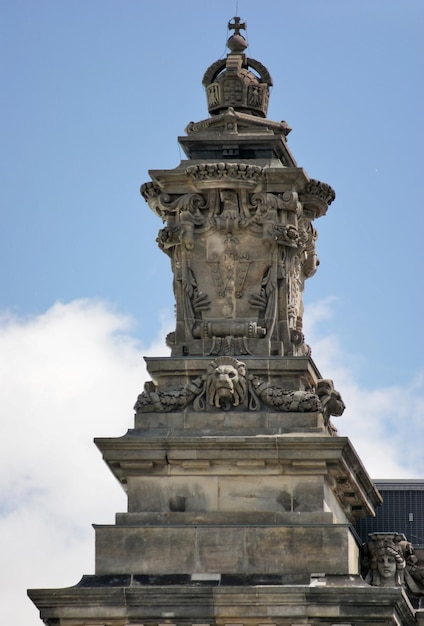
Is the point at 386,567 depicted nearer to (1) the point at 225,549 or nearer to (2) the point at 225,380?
(1) the point at 225,549

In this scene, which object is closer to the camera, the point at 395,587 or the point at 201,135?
the point at 395,587

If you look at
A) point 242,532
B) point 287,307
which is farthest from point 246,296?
point 242,532

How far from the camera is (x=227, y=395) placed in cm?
6359

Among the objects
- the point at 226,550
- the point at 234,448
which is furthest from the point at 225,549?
the point at 234,448

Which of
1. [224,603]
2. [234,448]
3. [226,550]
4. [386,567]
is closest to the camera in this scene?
[224,603]

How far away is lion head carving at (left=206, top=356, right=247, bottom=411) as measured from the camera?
63.6 m

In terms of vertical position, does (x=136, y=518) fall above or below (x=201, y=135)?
below

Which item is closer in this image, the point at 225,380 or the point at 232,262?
the point at 225,380

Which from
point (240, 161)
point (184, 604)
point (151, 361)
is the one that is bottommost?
point (184, 604)

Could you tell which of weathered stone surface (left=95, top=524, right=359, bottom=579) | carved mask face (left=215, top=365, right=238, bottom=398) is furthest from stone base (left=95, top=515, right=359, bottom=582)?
carved mask face (left=215, top=365, right=238, bottom=398)

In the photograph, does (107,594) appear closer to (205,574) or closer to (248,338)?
(205,574)

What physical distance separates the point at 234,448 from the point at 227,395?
47.1 inches

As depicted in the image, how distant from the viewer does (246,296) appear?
65.1 meters

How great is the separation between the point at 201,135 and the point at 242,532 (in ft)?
31.2
